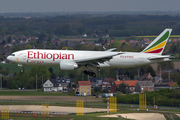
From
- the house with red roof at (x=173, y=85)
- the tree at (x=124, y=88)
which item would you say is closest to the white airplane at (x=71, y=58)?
the tree at (x=124, y=88)

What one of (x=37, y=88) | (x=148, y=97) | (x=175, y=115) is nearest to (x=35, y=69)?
(x=37, y=88)

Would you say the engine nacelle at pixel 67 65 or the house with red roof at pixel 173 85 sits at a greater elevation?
the engine nacelle at pixel 67 65

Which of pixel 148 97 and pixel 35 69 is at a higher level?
pixel 35 69

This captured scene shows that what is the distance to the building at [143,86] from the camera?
124 metres

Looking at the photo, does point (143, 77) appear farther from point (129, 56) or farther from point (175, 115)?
point (129, 56)

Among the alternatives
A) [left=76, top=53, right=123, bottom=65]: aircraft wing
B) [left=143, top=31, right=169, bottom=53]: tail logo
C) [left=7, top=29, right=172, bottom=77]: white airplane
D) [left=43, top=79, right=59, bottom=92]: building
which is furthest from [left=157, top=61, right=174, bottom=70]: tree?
[left=76, top=53, right=123, bottom=65]: aircraft wing

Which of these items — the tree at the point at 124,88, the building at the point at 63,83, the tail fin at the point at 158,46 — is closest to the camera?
the tail fin at the point at 158,46

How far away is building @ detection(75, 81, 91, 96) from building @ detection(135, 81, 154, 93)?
621 inches

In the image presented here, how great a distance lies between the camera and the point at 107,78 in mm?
136500

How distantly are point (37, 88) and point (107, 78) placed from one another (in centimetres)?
2465

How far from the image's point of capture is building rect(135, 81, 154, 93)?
408 ft

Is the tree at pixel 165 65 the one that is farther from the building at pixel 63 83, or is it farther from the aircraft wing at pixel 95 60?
the aircraft wing at pixel 95 60

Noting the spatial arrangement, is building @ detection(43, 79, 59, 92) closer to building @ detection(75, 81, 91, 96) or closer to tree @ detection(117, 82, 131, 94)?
building @ detection(75, 81, 91, 96)

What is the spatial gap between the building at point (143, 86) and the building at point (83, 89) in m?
15.8
